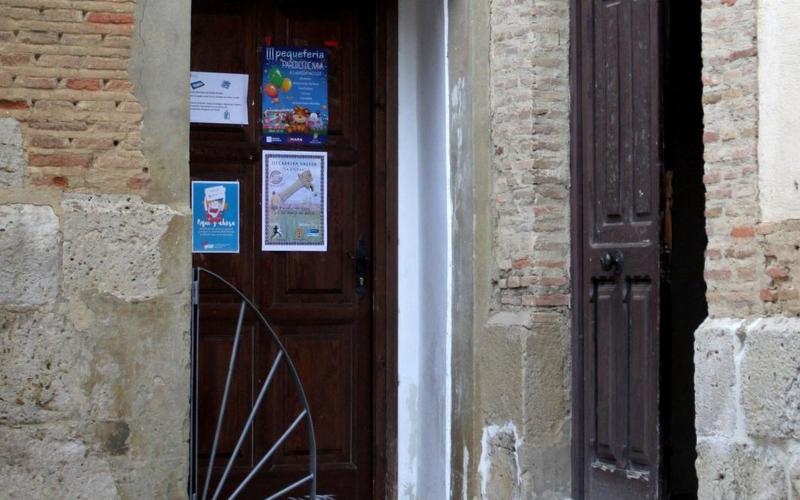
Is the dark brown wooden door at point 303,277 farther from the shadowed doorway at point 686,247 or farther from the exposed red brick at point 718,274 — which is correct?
the exposed red brick at point 718,274

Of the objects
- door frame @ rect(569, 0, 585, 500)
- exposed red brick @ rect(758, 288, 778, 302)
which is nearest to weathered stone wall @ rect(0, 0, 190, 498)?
door frame @ rect(569, 0, 585, 500)

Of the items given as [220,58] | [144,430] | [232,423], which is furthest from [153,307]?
[220,58]

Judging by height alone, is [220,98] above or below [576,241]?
above

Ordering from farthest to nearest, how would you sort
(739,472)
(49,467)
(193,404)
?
(193,404) < (49,467) < (739,472)

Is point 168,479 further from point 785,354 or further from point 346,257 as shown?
point 785,354

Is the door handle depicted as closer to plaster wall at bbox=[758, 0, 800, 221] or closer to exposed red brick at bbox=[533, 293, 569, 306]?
exposed red brick at bbox=[533, 293, 569, 306]

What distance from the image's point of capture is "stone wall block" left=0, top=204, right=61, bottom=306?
200 inches

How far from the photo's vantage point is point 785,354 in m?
4.52

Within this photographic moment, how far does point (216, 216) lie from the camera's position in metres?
6.61

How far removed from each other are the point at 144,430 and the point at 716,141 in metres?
2.60

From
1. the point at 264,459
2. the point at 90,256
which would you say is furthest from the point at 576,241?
the point at 90,256

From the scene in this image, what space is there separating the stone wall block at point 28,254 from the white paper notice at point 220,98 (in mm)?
1633

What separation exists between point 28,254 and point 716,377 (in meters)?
2.77

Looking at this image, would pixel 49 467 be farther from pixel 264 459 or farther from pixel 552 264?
pixel 552 264
